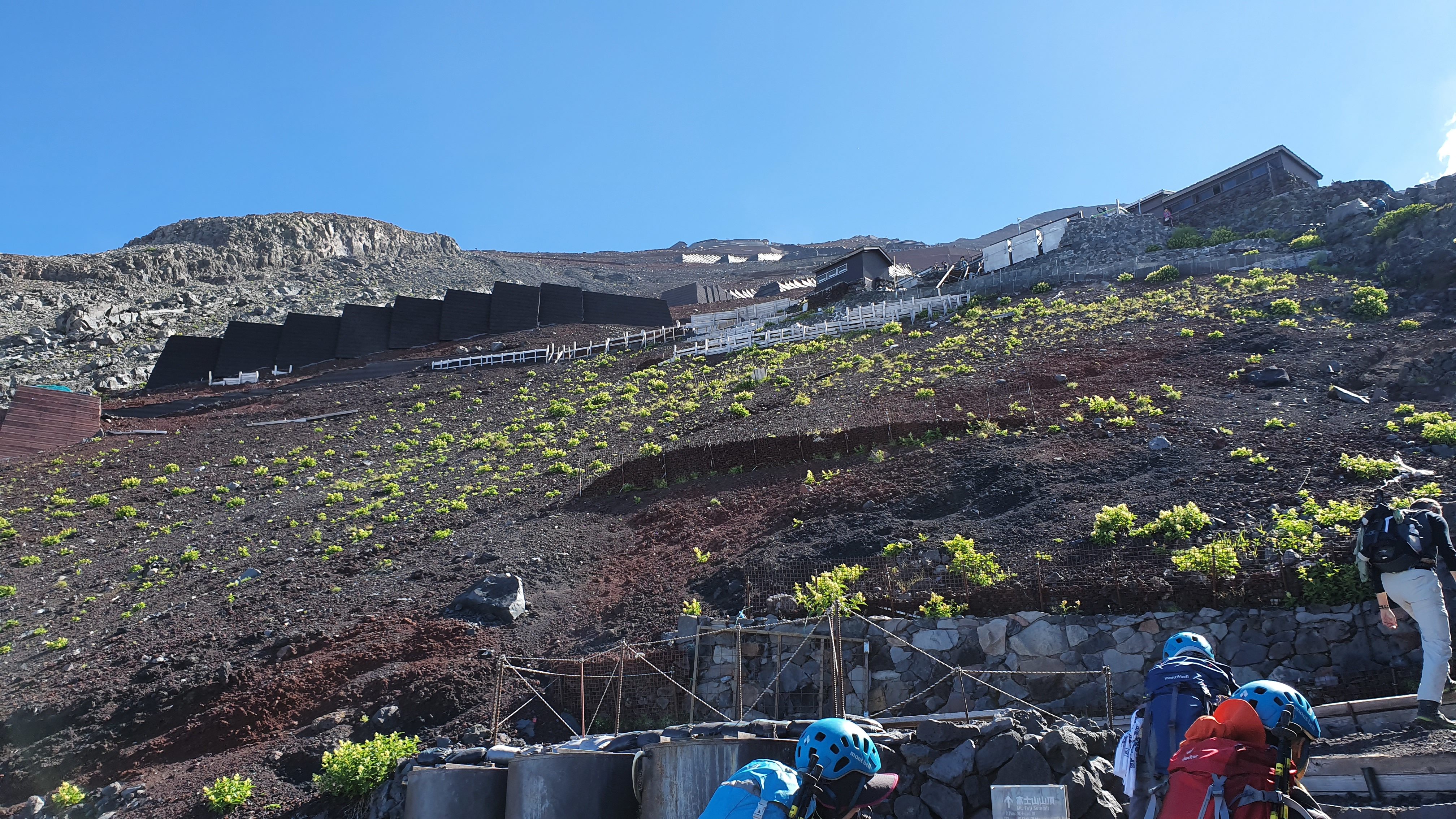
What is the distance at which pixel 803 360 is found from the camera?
3281 cm

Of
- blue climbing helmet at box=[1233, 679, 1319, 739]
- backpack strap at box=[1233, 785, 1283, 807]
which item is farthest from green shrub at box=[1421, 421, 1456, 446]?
backpack strap at box=[1233, 785, 1283, 807]

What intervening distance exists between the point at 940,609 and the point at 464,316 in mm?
39835

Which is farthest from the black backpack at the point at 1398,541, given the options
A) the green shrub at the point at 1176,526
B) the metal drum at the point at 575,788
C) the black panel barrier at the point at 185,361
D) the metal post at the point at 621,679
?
the black panel barrier at the point at 185,361

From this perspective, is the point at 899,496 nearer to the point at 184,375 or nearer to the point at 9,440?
the point at 9,440

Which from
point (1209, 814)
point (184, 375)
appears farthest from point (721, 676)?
point (184, 375)

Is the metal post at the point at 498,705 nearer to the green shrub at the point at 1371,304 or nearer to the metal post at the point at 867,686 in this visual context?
the metal post at the point at 867,686

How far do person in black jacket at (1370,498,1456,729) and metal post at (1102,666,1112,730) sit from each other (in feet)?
7.80

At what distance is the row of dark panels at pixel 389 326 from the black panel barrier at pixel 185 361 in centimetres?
3

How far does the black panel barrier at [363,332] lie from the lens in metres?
44.0

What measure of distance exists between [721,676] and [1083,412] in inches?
431

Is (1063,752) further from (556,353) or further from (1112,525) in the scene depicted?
(556,353)

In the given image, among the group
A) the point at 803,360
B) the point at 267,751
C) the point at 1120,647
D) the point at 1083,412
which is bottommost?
the point at 267,751

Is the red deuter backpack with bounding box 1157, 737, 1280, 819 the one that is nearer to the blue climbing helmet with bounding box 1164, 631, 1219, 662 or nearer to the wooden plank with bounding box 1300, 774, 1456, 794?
the blue climbing helmet with bounding box 1164, 631, 1219, 662

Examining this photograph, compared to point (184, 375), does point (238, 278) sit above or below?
above
